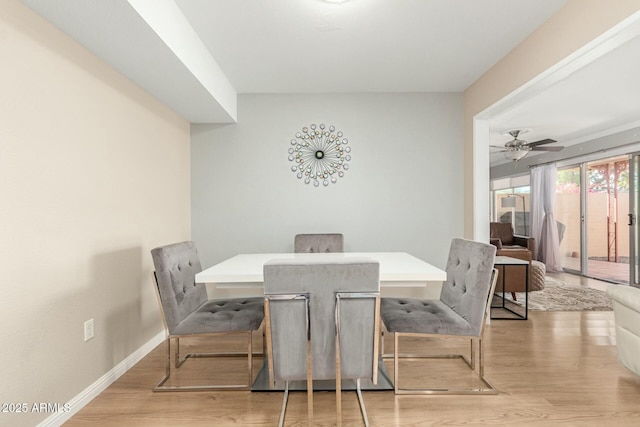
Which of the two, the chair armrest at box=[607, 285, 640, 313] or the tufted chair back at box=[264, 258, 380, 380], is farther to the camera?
the chair armrest at box=[607, 285, 640, 313]

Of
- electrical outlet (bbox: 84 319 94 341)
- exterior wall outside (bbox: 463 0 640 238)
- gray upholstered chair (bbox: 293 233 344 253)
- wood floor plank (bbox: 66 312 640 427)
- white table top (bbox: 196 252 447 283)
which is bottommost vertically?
wood floor plank (bbox: 66 312 640 427)

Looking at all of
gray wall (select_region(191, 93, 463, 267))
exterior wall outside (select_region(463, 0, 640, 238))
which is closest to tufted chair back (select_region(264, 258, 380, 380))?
exterior wall outside (select_region(463, 0, 640, 238))

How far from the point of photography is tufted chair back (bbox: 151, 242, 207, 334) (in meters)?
1.99

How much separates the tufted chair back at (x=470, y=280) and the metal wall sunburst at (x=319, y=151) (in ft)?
5.13

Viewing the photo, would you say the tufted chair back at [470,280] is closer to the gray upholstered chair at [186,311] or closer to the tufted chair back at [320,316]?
the tufted chair back at [320,316]

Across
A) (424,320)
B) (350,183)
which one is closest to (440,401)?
(424,320)

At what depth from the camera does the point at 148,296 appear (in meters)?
2.67

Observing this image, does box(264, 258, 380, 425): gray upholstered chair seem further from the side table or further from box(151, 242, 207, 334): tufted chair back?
the side table

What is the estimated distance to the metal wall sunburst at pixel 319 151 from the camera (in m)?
3.53

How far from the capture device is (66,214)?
180cm

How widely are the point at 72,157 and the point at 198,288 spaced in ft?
3.77

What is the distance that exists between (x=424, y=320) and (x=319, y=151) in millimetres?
2095

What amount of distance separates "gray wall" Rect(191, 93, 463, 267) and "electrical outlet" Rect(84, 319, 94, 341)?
1613 mm

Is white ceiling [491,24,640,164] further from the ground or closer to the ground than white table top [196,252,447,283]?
further from the ground
